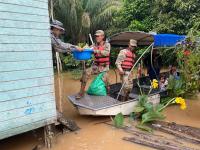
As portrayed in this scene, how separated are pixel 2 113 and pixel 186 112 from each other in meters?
5.52

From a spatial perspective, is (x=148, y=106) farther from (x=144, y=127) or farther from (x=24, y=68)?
(x=24, y=68)

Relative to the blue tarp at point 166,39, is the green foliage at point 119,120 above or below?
below

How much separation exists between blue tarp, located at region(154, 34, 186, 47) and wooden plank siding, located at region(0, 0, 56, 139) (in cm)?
388

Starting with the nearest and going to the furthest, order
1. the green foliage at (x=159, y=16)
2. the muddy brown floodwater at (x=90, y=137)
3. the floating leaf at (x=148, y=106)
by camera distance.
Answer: the muddy brown floodwater at (x=90, y=137) → the floating leaf at (x=148, y=106) → the green foliage at (x=159, y=16)

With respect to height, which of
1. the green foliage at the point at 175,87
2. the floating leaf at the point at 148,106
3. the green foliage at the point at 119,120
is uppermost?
the green foliage at the point at 175,87

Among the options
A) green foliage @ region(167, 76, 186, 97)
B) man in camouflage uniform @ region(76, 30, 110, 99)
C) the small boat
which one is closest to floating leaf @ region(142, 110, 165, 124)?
the small boat

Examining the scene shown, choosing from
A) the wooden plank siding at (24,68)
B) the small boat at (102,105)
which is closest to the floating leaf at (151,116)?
the small boat at (102,105)

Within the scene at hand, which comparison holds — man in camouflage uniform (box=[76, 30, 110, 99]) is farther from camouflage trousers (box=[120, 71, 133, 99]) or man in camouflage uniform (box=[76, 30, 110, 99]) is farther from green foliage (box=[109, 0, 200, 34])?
green foliage (box=[109, 0, 200, 34])

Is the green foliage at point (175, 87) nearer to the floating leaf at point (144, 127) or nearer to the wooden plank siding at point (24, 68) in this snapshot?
the floating leaf at point (144, 127)

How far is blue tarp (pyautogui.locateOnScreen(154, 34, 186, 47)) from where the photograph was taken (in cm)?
898

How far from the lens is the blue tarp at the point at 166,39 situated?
898 cm

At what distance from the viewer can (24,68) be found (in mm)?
5785

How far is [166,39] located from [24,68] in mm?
4696

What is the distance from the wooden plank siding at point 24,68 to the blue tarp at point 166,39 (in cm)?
388
